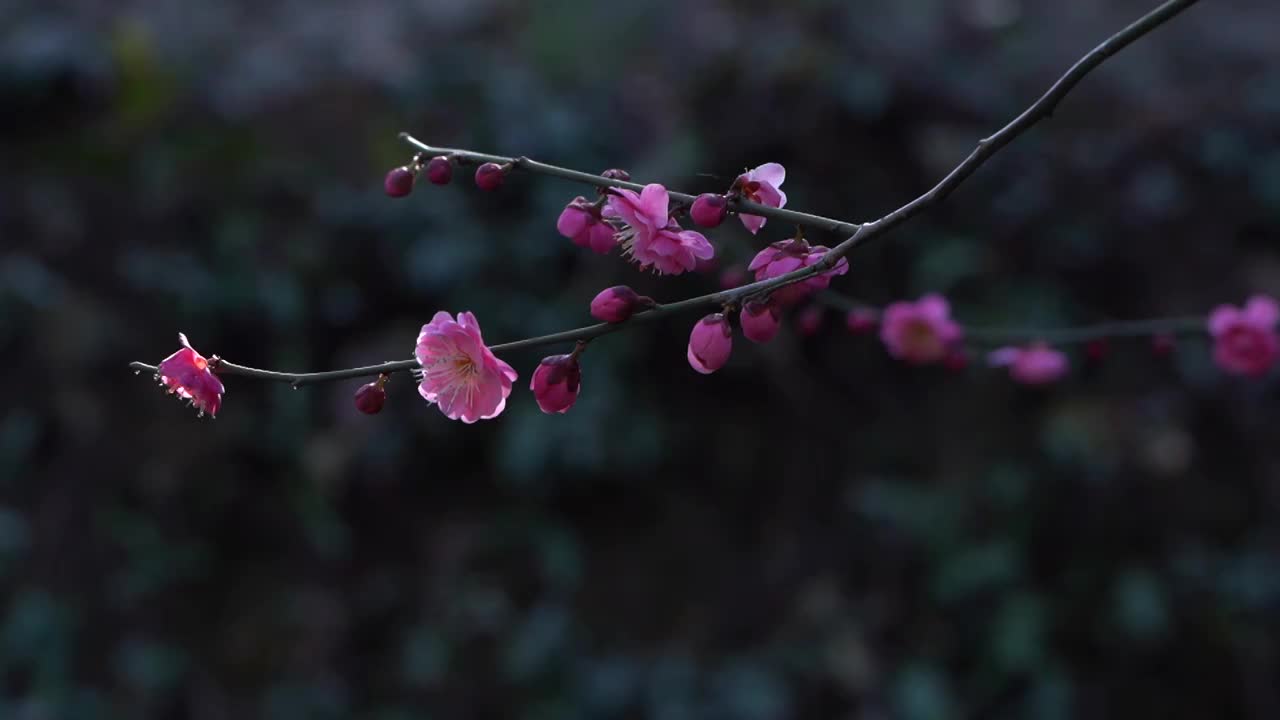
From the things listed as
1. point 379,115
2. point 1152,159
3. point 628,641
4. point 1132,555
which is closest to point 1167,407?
point 1132,555

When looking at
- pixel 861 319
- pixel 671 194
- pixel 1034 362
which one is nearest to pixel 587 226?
pixel 671 194

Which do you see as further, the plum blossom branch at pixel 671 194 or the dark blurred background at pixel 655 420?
the dark blurred background at pixel 655 420

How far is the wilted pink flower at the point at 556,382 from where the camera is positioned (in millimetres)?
760

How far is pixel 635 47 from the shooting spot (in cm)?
270

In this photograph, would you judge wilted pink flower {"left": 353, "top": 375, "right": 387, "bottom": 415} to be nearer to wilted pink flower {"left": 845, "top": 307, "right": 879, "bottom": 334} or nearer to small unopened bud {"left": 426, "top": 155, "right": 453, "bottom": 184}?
small unopened bud {"left": 426, "top": 155, "right": 453, "bottom": 184}

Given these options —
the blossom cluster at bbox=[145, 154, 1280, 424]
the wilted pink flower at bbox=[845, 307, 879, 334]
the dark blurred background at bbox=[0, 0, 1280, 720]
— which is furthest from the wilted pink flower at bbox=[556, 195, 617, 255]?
the dark blurred background at bbox=[0, 0, 1280, 720]

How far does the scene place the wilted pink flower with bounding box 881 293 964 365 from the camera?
1.31 m

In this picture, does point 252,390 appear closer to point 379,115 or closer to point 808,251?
point 379,115

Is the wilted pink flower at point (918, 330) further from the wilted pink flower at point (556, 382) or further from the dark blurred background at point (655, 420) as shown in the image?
the dark blurred background at point (655, 420)

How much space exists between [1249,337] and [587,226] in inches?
30.5

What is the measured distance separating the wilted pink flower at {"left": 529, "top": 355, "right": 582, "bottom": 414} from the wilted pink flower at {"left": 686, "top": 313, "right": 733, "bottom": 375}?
0.07m

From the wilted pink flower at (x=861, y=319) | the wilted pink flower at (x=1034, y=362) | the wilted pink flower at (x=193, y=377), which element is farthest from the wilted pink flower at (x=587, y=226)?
the wilted pink flower at (x=1034, y=362)

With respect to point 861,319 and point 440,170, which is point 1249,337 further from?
point 440,170

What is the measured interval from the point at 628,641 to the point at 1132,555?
2.96ft
